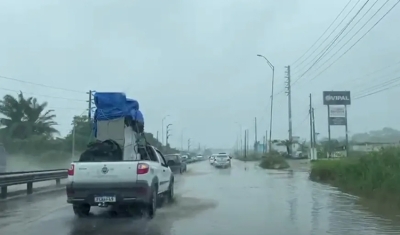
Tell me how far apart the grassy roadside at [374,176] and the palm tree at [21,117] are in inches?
1484

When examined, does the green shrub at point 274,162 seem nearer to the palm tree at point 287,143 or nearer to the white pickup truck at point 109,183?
the palm tree at point 287,143

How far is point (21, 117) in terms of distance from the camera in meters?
59.2

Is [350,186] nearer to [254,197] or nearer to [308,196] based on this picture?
[308,196]

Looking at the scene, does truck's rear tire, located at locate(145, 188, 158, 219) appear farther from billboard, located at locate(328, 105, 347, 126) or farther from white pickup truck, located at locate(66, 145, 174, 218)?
billboard, located at locate(328, 105, 347, 126)

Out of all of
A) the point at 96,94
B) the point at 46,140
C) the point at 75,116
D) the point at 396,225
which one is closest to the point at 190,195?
the point at 96,94

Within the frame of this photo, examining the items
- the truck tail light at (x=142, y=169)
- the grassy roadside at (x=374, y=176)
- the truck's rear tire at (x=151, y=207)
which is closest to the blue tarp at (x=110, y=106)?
the truck tail light at (x=142, y=169)

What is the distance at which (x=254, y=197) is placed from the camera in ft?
68.4

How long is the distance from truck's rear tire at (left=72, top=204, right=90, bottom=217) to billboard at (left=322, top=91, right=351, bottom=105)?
55651 millimetres

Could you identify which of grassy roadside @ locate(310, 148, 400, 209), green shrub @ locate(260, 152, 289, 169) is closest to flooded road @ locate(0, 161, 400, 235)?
grassy roadside @ locate(310, 148, 400, 209)

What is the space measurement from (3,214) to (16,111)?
4550cm

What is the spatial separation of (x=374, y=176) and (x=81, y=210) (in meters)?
11.3

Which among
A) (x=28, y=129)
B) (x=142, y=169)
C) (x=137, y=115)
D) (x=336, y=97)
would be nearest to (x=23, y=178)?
(x=137, y=115)

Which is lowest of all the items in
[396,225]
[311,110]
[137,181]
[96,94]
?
[396,225]

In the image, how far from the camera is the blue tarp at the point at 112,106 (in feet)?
52.9
